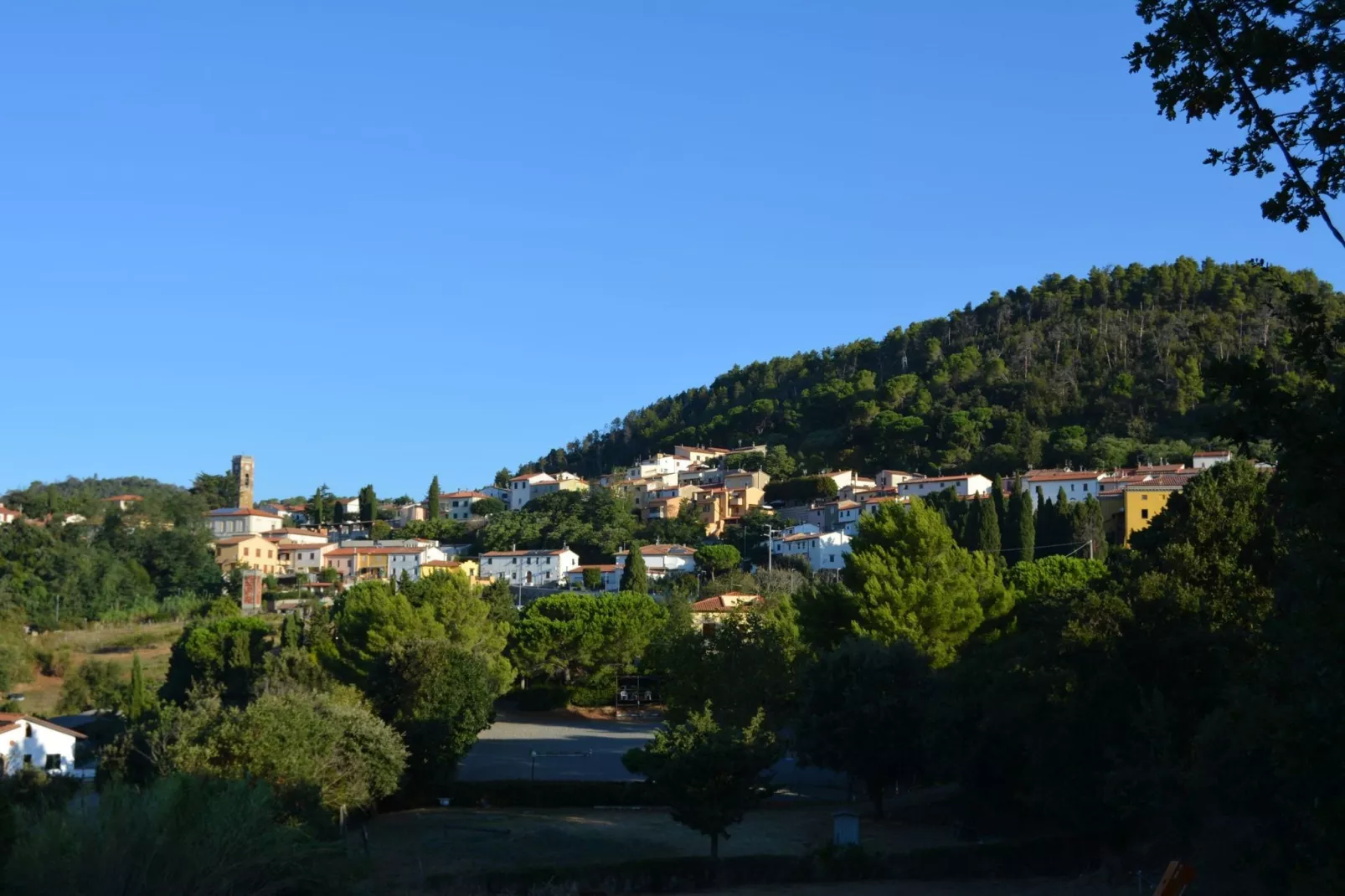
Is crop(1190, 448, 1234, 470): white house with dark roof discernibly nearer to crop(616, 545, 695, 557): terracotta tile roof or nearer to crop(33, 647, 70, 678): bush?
crop(616, 545, 695, 557): terracotta tile roof

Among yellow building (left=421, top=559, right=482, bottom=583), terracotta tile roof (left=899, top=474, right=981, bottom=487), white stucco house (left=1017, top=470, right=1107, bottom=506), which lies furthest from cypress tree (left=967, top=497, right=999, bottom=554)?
yellow building (left=421, top=559, right=482, bottom=583)

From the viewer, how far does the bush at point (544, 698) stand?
5372 centimetres

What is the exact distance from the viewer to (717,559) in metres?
83.1

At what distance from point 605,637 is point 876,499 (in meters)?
42.4

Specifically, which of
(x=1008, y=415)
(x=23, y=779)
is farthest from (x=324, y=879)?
(x=1008, y=415)

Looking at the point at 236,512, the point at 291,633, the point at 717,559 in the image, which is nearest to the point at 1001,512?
the point at 717,559

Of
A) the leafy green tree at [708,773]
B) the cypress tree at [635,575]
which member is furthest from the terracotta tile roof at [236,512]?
the leafy green tree at [708,773]

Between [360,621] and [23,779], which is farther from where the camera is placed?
[360,621]

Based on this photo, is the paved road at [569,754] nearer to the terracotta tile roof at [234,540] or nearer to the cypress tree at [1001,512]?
the cypress tree at [1001,512]

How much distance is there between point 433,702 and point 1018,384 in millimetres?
90694

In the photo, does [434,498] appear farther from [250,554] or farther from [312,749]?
[312,749]

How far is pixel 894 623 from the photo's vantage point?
35188 millimetres

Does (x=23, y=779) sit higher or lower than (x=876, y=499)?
lower

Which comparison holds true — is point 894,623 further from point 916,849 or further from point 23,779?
point 23,779
